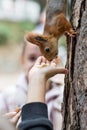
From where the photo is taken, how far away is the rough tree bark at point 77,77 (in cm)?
206

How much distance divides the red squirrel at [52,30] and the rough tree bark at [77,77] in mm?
257

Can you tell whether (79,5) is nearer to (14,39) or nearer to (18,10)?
(14,39)

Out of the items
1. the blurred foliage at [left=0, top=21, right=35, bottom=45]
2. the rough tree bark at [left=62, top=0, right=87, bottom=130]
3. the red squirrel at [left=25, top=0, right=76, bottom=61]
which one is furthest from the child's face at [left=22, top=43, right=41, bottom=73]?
the blurred foliage at [left=0, top=21, right=35, bottom=45]

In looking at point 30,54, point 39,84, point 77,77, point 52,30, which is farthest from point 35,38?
point 30,54

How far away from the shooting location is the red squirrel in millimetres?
2539

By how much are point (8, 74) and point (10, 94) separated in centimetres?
771

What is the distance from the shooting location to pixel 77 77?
2.11m

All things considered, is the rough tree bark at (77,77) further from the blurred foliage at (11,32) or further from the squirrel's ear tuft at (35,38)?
the blurred foliage at (11,32)

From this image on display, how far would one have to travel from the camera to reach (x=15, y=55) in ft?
47.3

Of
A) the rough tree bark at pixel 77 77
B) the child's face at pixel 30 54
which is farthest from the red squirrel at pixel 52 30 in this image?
the child's face at pixel 30 54

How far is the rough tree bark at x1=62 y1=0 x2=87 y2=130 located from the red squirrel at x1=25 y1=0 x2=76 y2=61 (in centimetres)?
26

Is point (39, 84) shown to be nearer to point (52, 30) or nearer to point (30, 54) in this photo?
point (52, 30)

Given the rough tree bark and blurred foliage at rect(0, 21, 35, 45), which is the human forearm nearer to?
the rough tree bark

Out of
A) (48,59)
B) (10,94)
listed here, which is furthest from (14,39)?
(48,59)
